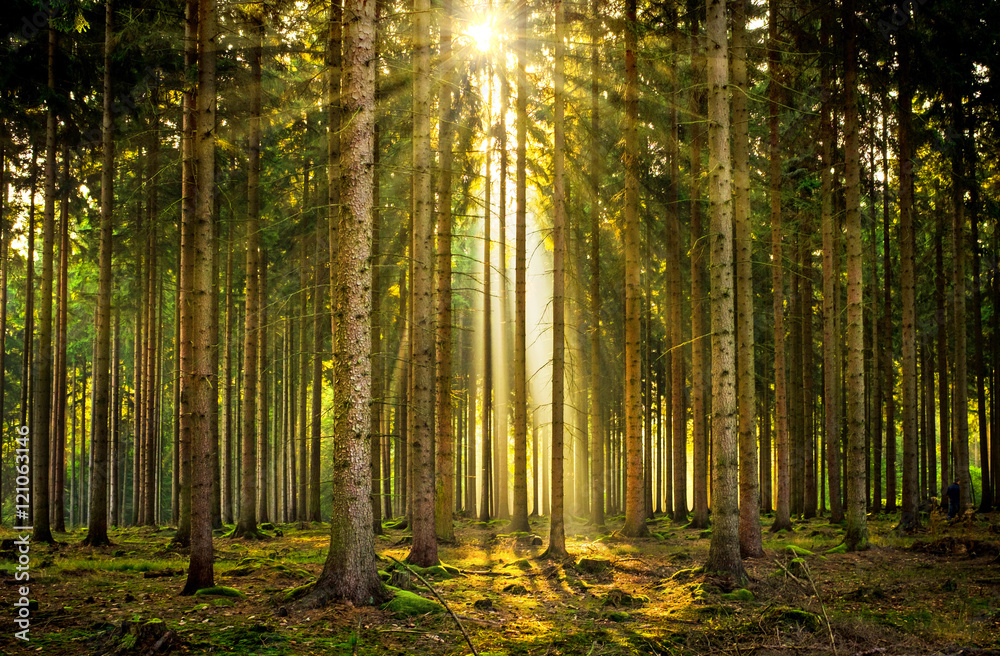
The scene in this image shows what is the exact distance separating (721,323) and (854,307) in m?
4.47

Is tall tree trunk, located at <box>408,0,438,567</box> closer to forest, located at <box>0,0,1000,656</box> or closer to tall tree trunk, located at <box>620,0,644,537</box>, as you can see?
forest, located at <box>0,0,1000,656</box>

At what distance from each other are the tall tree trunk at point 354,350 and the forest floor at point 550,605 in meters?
0.49

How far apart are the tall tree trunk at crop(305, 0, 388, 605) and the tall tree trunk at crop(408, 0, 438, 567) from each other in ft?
8.40

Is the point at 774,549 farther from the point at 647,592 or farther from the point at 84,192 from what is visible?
the point at 84,192

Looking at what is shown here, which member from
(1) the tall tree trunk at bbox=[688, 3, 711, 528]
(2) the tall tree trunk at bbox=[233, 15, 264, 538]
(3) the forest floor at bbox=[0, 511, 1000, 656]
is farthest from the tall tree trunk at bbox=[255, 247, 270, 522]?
(1) the tall tree trunk at bbox=[688, 3, 711, 528]

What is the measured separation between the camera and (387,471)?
27.2 metres

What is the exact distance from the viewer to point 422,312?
39.1ft

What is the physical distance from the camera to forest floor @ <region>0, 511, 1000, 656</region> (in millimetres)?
7180

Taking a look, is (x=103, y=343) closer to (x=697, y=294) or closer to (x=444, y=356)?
(x=444, y=356)

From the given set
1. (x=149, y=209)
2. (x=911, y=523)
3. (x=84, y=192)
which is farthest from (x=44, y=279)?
(x=911, y=523)

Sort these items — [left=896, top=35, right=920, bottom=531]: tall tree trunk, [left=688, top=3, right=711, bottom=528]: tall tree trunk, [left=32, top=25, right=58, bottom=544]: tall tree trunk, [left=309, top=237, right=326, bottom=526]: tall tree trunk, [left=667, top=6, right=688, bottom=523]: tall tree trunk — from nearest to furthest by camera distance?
[left=688, top=3, right=711, bottom=528]: tall tree trunk, [left=32, top=25, right=58, bottom=544]: tall tree trunk, [left=896, top=35, right=920, bottom=531]: tall tree trunk, [left=309, top=237, right=326, bottom=526]: tall tree trunk, [left=667, top=6, right=688, bottom=523]: tall tree trunk

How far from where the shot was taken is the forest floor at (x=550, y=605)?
718 centimetres

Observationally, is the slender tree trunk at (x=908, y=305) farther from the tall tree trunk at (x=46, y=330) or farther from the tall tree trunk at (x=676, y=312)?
the tall tree trunk at (x=46, y=330)

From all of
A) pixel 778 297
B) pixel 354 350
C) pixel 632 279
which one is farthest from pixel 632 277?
pixel 354 350
